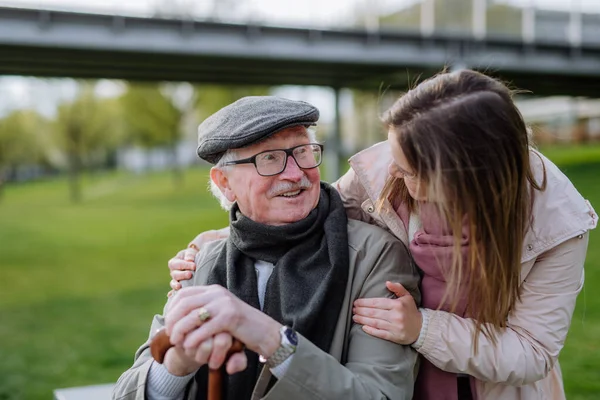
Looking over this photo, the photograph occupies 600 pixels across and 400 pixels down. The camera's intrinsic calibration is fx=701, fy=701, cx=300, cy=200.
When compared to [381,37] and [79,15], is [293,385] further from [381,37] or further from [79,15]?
[381,37]

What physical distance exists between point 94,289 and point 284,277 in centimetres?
1093

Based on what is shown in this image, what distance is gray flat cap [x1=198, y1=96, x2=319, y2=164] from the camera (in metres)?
2.26

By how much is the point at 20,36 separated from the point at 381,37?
10.7 metres

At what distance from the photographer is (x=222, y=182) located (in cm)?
252

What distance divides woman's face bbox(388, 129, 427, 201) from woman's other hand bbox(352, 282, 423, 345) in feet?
0.98

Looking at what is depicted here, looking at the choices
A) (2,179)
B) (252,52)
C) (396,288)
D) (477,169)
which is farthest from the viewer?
(2,179)

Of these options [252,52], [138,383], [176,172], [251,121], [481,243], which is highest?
[252,52]

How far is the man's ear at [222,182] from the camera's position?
248cm

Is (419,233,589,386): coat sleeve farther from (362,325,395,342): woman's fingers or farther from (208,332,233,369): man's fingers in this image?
(208,332,233,369): man's fingers

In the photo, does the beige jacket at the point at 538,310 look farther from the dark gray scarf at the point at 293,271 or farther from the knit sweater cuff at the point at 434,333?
the dark gray scarf at the point at 293,271

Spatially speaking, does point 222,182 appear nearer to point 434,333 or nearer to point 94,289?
point 434,333

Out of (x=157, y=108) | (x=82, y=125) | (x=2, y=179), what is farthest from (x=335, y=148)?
(x=2, y=179)

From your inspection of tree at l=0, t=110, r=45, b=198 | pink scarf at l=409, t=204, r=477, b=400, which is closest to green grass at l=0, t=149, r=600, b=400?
pink scarf at l=409, t=204, r=477, b=400

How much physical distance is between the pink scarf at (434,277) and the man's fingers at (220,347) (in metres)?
0.73
